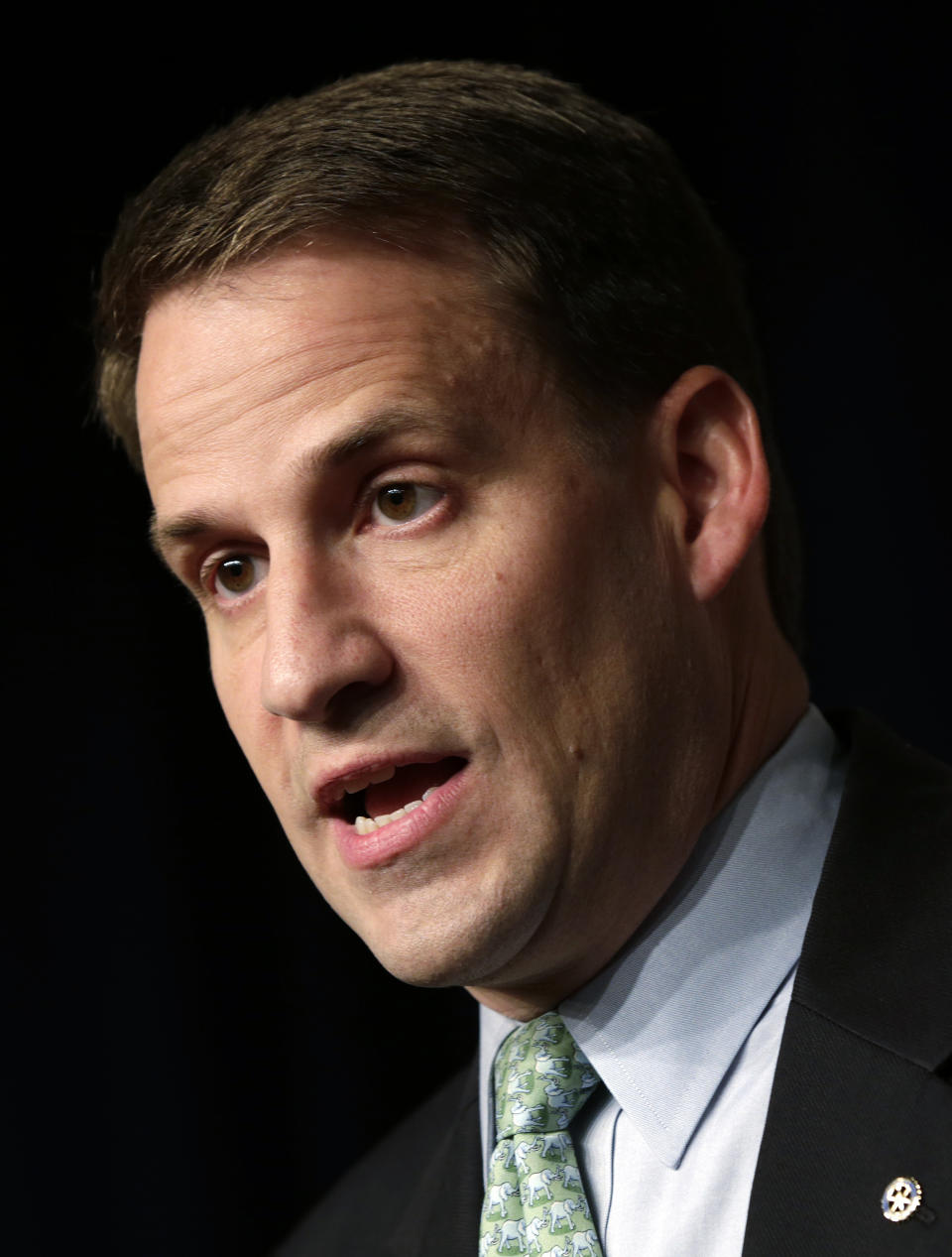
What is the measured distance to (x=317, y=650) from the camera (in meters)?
1.50

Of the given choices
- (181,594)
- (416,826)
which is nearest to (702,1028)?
(416,826)

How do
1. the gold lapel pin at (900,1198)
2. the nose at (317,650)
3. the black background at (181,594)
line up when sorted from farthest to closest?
1. the black background at (181,594)
2. the nose at (317,650)
3. the gold lapel pin at (900,1198)

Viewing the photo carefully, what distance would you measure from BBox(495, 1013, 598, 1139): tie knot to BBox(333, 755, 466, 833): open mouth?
31 centimetres

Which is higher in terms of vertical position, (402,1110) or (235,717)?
(235,717)

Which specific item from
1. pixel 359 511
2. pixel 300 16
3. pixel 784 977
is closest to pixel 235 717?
pixel 359 511

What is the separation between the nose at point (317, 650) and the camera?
150cm

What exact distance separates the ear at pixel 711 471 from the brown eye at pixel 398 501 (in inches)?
11.8

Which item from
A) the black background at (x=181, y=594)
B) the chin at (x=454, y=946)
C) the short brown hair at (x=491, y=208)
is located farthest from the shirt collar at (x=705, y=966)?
the black background at (x=181, y=594)

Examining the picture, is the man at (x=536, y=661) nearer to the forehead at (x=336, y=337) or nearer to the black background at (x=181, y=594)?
the forehead at (x=336, y=337)

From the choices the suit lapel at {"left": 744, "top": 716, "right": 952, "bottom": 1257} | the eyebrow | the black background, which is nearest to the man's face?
the eyebrow

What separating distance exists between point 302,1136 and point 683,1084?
149 centimetres

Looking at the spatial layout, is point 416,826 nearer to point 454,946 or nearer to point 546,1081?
point 454,946

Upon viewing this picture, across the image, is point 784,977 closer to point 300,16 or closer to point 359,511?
point 359,511

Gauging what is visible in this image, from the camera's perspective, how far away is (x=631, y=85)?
2.80 meters
